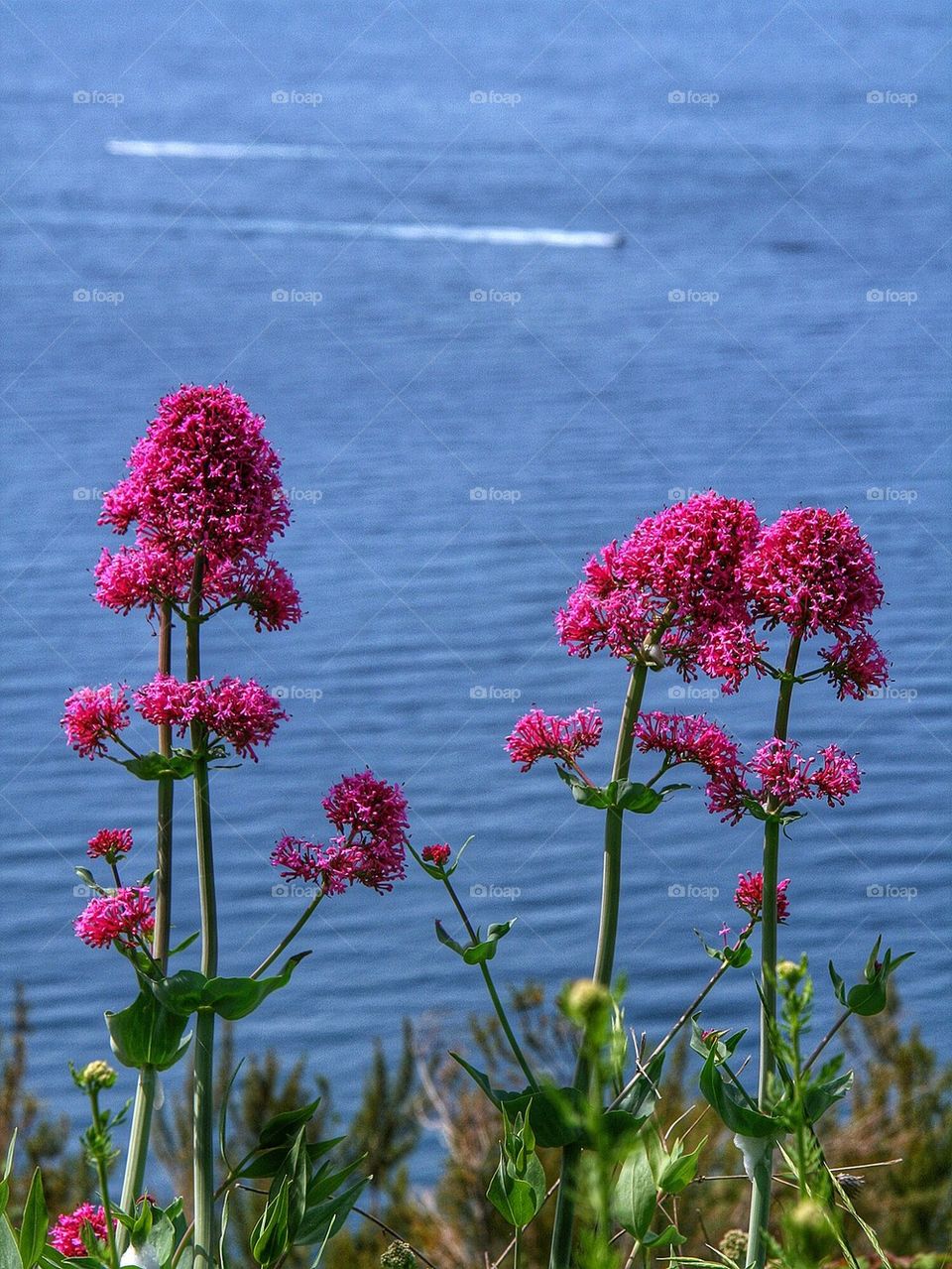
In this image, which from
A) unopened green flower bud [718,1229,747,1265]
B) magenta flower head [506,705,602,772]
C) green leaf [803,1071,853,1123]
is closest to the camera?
green leaf [803,1071,853,1123]

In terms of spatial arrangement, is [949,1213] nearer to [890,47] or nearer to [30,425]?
[30,425]

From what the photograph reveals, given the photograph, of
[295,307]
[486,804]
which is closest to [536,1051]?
[486,804]

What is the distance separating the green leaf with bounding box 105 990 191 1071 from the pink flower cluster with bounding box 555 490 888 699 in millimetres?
475

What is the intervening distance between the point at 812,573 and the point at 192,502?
0.53 m

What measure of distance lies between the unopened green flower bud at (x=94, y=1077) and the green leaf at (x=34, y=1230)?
19.7 inches

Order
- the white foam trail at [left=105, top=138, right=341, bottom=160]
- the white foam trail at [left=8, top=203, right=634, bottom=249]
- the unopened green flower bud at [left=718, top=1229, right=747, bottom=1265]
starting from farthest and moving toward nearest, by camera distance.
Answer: the white foam trail at [left=105, top=138, right=341, bottom=160], the white foam trail at [left=8, top=203, right=634, bottom=249], the unopened green flower bud at [left=718, top=1229, right=747, bottom=1265]

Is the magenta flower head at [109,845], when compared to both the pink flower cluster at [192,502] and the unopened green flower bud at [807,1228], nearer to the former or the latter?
the pink flower cluster at [192,502]

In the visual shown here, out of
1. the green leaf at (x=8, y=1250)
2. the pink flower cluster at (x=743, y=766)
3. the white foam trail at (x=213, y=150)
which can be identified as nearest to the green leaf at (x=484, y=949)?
the pink flower cluster at (x=743, y=766)

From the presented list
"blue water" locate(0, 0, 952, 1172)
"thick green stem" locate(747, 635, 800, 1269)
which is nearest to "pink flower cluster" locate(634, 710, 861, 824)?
"thick green stem" locate(747, 635, 800, 1269)

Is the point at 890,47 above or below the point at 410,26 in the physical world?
below

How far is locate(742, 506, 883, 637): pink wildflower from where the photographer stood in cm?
153

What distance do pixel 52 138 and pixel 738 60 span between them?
5.03 metres

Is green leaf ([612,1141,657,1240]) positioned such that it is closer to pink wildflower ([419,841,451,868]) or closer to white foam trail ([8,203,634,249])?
pink wildflower ([419,841,451,868])

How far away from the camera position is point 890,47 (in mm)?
12789
